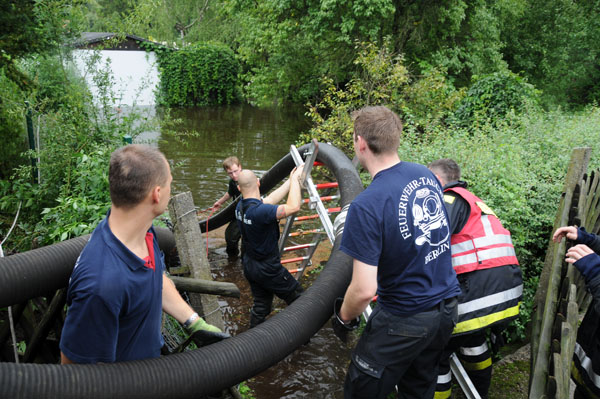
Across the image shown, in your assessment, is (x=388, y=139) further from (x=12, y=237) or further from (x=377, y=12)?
(x=377, y=12)

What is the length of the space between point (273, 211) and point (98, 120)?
11.2 feet

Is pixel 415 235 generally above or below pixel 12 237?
above

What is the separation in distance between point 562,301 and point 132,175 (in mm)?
2766

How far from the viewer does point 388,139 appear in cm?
250

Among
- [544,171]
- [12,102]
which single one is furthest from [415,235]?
[12,102]

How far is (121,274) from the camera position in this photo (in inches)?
68.9

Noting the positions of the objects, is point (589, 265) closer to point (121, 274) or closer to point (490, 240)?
point (490, 240)

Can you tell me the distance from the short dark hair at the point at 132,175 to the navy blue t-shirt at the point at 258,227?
2484mm

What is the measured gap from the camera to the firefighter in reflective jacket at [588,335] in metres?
2.65

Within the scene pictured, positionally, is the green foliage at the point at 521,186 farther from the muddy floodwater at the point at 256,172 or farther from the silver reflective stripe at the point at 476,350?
the muddy floodwater at the point at 256,172

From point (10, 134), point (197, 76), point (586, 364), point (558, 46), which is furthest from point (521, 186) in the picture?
point (197, 76)

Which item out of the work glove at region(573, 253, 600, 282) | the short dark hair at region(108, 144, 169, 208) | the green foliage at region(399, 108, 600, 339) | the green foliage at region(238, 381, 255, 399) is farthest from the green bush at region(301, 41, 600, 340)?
the short dark hair at region(108, 144, 169, 208)

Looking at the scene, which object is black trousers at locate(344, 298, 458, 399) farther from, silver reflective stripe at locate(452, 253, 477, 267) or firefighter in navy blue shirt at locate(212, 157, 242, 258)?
firefighter in navy blue shirt at locate(212, 157, 242, 258)

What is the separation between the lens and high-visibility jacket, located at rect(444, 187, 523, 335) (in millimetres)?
3088
